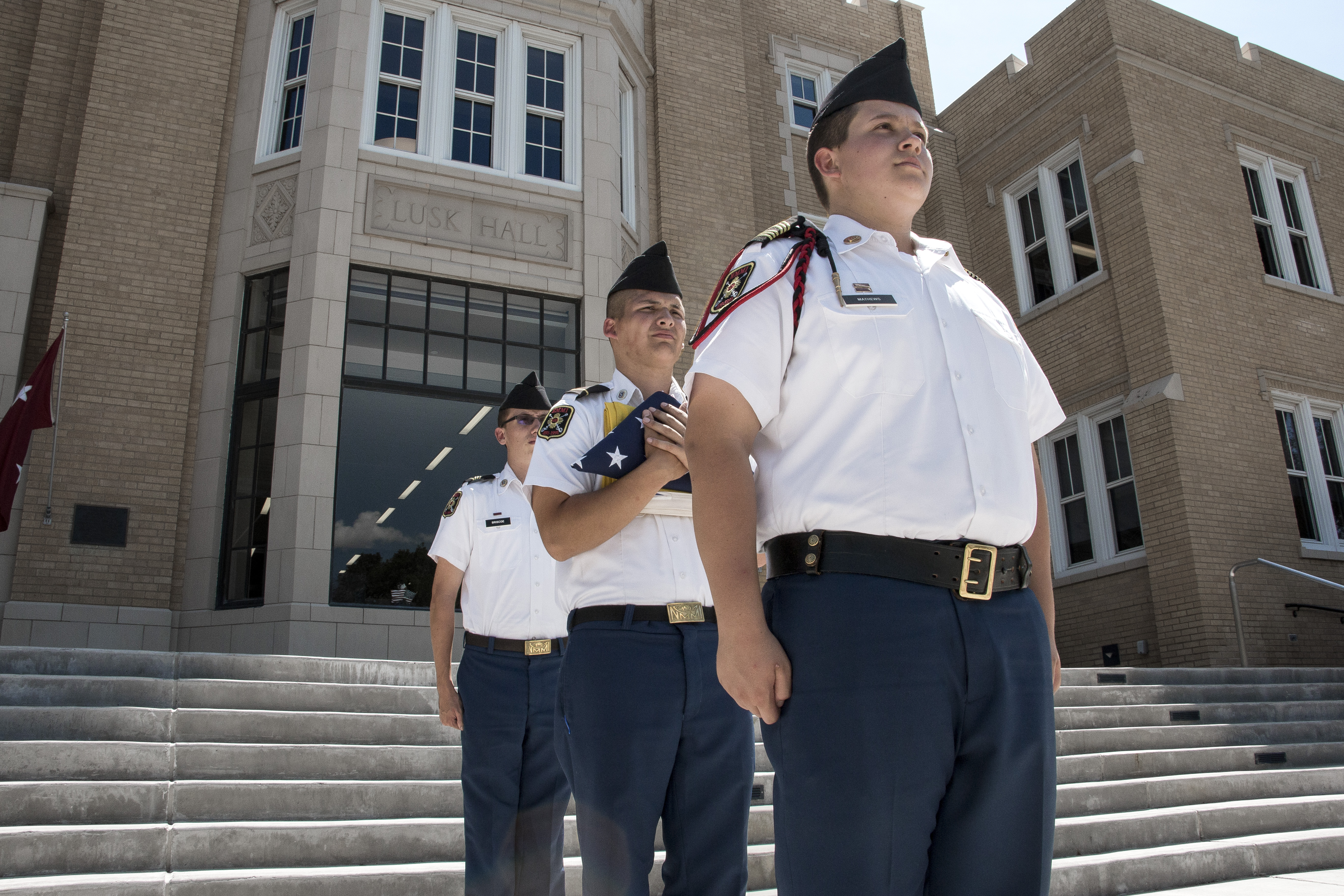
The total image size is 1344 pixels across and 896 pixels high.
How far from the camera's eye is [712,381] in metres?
2.01

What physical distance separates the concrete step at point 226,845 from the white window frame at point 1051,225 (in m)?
12.8

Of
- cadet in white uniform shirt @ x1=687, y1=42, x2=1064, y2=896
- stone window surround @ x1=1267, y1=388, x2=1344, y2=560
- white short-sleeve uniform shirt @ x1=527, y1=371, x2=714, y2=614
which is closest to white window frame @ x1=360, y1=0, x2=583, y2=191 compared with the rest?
white short-sleeve uniform shirt @ x1=527, y1=371, x2=714, y2=614

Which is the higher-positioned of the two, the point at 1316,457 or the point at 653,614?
the point at 1316,457

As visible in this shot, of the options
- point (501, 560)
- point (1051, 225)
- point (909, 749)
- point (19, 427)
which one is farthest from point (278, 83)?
point (909, 749)

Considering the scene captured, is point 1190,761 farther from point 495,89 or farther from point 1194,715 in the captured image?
point 495,89

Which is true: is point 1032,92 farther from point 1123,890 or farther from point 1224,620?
point 1123,890

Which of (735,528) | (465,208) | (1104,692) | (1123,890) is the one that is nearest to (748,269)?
(735,528)

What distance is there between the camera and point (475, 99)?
12344mm

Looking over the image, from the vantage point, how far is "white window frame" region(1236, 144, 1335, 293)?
15.1 meters

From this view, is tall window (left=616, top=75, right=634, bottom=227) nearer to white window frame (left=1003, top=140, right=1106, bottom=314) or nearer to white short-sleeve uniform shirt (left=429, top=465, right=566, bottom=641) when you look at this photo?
white window frame (left=1003, top=140, right=1106, bottom=314)

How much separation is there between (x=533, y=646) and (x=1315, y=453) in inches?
553

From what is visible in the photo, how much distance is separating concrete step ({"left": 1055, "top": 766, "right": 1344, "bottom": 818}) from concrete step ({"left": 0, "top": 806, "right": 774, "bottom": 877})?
276cm

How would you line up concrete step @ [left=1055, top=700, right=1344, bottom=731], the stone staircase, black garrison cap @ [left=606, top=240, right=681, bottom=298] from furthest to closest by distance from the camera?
1. concrete step @ [left=1055, top=700, right=1344, bottom=731]
2. the stone staircase
3. black garrison cap @ [left=606, top=240, right=681, bottom=298]

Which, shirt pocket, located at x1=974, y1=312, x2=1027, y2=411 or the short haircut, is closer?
shirt pocket, located at x1=974, y1=312, x2=1027, y2=411
